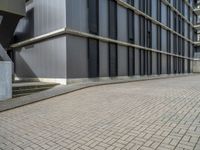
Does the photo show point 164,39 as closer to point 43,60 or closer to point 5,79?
point 43,60

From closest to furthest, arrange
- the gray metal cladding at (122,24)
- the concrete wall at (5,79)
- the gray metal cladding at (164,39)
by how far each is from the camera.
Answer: the concrete wall at (5,79)
the gray metal cladding at (122,24)
the gray metal cladding at (164,39)

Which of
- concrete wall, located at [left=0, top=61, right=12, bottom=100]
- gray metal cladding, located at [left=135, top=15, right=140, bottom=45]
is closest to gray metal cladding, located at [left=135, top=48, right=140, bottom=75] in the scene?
gray metal cladding, located at [left=135, top=15, right=140, bottom=45]

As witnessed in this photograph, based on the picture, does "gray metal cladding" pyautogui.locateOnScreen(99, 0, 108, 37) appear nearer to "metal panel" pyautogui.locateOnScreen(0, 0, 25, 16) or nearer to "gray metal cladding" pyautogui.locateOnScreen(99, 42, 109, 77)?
"gray metal cladding" pyautogui.locateOnScreen(99, 42, 109, 77)

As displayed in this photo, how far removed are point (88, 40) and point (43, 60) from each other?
4257 mm

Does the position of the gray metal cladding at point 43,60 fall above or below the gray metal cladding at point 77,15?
below

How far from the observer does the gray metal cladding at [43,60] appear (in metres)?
14.0

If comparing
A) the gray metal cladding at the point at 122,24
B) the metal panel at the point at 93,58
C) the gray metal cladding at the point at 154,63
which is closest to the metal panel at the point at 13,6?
the metal panel at the point at 93,58

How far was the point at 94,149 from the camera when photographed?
3.29 m

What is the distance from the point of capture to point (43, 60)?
1617cm

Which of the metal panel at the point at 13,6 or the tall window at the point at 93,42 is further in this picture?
the tall window at the point at 93,42

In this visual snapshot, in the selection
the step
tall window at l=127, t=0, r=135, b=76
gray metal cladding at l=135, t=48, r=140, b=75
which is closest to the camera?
the step

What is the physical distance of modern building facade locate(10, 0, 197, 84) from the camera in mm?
14055

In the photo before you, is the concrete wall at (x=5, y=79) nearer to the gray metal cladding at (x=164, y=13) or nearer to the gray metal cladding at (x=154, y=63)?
the gray metal cladding at (x=154, y=63)

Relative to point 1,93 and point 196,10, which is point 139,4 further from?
point 196,10
